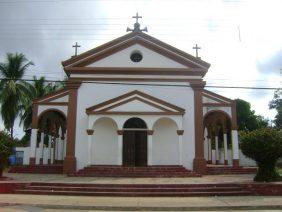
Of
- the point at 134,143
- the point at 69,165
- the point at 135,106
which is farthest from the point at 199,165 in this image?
the point at 69,165

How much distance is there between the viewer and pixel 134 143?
2430 cm

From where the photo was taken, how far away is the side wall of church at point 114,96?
24.1m

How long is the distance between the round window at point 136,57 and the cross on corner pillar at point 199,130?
3.82 m

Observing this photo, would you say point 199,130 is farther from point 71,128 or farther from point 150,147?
point 71,128

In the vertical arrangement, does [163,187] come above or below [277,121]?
below

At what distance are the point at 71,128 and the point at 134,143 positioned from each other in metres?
4.05

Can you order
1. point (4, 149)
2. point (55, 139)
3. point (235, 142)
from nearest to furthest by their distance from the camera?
point (4, 149) → point (235, 142) → point (55, 139)

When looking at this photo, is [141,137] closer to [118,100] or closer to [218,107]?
[118,100]

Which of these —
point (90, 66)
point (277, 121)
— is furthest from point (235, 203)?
point (277, 121)

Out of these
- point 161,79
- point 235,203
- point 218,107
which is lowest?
point 235,203

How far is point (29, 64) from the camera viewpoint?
41.6m

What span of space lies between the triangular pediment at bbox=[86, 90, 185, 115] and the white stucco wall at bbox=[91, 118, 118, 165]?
1.25m

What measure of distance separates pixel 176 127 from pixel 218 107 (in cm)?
314

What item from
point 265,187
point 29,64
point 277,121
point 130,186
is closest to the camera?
point 265,187
